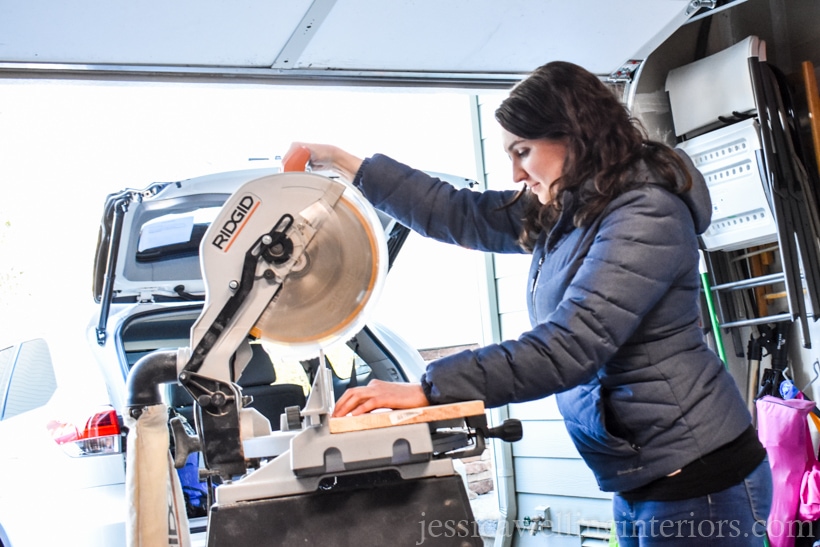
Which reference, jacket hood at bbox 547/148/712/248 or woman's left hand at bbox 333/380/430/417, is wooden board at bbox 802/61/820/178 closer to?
jacket hood at bbox 547/148/712/248

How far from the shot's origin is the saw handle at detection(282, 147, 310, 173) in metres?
1.96

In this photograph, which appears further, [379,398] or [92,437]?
[92,437]

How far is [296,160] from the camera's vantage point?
199 centimetres

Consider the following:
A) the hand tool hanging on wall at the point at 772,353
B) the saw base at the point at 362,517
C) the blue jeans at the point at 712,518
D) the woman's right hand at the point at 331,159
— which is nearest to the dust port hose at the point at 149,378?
the saw base at the point at 362,517

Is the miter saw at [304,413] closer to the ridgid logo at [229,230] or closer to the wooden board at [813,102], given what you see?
the ridgid logo at [229,230]

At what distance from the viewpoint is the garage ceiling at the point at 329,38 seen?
2400mm

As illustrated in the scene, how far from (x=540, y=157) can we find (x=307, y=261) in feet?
2.13

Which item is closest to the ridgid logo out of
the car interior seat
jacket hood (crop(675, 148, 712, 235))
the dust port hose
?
the dust port hose

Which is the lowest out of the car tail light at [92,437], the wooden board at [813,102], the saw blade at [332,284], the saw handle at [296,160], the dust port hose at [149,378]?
the car tail light at [92,437]

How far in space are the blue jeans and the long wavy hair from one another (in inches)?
25.2

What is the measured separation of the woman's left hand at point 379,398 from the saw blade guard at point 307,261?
0.24 metres

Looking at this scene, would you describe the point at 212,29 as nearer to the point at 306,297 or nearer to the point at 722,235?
the point at 306,297

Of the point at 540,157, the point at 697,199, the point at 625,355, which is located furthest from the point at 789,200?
the point at 625,355

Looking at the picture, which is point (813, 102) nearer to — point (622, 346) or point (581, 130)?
point (581, 130)
